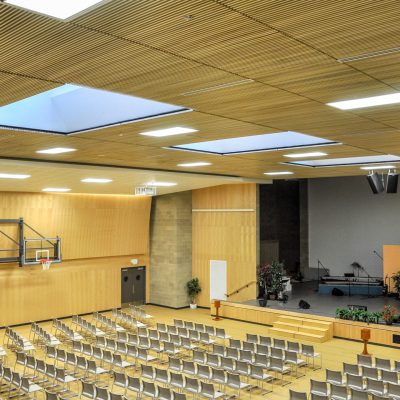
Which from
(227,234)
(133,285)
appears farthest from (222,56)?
(133,285)

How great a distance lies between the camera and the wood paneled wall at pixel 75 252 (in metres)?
19.8

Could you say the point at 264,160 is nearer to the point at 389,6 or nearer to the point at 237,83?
the point at 237,83

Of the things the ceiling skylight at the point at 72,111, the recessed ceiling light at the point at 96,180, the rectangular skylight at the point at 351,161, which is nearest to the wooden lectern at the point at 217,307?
the recessed ceiling light at the point at 96,180

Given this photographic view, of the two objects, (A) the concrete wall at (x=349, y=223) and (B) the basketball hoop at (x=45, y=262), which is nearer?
(B) the basketball hoop at (x=45, y=262)

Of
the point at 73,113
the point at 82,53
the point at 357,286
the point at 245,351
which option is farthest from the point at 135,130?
the point at 357,286

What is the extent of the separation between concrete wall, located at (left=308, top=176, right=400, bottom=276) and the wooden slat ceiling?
1722 cm

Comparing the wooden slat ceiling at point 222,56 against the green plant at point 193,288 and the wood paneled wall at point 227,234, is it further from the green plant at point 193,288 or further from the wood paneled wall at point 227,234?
the green plant at point 193,288

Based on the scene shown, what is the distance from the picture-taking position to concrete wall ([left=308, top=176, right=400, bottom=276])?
24469 mm

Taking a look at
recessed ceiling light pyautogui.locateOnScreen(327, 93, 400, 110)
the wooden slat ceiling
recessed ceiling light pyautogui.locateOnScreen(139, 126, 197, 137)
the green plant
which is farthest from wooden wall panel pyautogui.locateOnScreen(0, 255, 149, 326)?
recessed ceiling light pyautogui.locateOnScreen(327, 93, 400, 110)

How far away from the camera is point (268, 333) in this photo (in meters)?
18.1

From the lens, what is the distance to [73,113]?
8797 mm

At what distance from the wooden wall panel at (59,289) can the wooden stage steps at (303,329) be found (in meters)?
8.10

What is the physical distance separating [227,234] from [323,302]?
196 inches

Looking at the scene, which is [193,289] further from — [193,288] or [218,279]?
[218,279]
